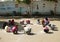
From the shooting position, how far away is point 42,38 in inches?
1064

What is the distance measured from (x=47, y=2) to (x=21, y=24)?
9.16 meters

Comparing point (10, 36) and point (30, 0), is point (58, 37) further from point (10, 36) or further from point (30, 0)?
point (30, 0)

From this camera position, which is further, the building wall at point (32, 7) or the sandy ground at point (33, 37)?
the building wall at point (32, 7)

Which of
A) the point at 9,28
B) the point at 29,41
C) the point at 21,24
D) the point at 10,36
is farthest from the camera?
the point at 21,24

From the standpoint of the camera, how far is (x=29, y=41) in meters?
25.9

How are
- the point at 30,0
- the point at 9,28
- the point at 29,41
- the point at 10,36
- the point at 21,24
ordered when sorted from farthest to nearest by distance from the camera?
the point at 30,0, the point at 21,24, the point at 9,28, the point at 10,36, the point at 29,41

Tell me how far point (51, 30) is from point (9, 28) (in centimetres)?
460

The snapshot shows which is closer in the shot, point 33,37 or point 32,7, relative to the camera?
point 33,37

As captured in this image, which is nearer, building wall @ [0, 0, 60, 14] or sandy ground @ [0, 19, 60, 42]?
sandy ground @ [0, 19, 60, 42]

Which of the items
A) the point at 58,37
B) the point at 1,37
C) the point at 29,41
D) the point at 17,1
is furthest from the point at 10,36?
the point at 17,1

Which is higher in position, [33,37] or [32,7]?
[33,37]

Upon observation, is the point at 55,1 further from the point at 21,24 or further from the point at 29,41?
the point at 29,41

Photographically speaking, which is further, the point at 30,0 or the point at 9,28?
the point at 30,0

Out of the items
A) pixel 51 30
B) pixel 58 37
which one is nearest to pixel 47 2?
pixel 51 30
